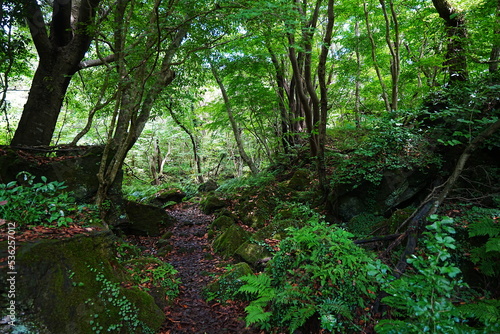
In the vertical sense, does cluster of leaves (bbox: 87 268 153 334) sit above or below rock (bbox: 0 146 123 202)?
below

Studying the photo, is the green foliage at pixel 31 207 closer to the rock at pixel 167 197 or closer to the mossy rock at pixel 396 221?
the mossy rock at pixel 396 221

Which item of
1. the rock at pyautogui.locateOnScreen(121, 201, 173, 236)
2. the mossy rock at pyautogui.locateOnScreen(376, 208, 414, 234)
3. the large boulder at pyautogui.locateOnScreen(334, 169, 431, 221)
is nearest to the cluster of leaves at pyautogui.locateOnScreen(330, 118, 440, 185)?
the large boulder at pyautogui.locateOnScreen(334, 169, 431, 221)

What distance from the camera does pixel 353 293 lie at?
3080 mm

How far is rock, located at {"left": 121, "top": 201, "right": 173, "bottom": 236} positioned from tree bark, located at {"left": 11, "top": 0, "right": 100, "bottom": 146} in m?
2.96

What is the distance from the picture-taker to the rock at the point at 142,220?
7664mm

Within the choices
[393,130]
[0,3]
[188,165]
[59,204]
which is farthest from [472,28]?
[188,165]

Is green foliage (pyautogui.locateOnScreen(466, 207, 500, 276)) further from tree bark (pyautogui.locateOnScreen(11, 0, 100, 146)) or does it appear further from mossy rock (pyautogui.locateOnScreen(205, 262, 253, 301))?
tree bark (pyautogui.locateOnScreen(11, 0, 100, 146))

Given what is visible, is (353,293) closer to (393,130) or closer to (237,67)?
(393,130)

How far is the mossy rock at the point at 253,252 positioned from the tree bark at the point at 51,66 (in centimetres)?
574

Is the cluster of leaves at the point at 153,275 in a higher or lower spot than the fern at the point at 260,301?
lower

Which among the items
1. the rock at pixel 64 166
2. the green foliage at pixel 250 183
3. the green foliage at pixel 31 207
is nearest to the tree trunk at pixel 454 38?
the green foliage at pixel 250 183

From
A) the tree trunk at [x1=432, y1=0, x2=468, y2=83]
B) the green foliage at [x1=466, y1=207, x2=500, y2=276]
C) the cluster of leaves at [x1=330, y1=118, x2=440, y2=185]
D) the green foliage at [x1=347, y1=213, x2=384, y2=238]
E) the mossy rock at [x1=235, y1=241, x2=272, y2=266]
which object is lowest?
the mossy rock at [x1=235, y1=241, x2=272, y2=266]

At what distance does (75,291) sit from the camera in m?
3.14

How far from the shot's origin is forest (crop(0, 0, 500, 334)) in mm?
2887
